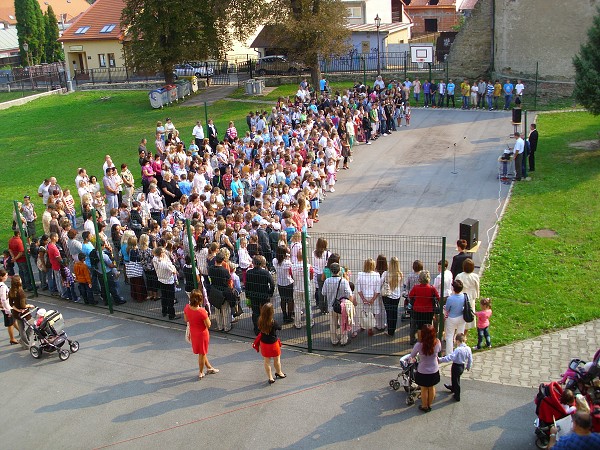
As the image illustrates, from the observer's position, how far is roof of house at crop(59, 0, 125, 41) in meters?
50.4

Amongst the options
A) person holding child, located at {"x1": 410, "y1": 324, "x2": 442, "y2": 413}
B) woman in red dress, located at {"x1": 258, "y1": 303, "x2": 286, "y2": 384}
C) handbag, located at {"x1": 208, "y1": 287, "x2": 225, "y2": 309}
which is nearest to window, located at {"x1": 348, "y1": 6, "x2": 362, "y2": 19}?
handbag, located at {"x1": 208, "y1": 287, "x2": 225, "y2": 309}

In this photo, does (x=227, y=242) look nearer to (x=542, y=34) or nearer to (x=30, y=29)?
(x=542, y=34)

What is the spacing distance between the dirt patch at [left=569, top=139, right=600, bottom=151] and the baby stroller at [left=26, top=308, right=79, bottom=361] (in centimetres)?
1916

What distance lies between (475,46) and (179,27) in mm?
16470

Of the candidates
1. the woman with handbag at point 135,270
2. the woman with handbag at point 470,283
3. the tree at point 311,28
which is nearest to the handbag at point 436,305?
the woman with handbag at point 470,283

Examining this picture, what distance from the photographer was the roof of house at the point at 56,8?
84.7 metres

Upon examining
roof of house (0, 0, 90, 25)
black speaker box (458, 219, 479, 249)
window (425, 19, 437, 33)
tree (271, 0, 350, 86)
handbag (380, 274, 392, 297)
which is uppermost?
roof of house (0, 0, 90, 25)

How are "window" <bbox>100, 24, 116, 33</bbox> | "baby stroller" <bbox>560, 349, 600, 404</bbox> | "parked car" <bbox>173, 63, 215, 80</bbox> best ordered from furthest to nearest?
"window" <bbox>100, 24, 116, 33</bbox> < "parked car" <bbox>173, 63, 215, 80</bbox> < "baby stroller" <bbox>560, 349, 600, 404</bbox>

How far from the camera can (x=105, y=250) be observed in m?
14.0

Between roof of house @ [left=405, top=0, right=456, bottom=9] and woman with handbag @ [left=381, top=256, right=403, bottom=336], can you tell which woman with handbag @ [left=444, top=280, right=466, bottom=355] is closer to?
woman with handbag @ [left=381, top=256, right=403, bottom=336]

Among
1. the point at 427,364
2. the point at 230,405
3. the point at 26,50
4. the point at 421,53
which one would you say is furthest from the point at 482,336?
the point at 26,50

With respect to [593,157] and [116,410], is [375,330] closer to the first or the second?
[116,410]

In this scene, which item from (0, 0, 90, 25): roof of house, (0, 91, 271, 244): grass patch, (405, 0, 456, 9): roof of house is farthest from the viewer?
(0, 0, 90, 25): roof of house

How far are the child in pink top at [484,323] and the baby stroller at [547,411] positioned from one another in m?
2.61
